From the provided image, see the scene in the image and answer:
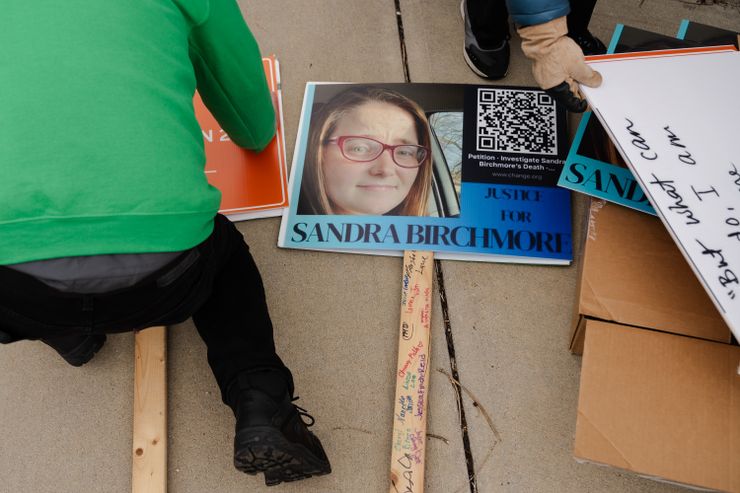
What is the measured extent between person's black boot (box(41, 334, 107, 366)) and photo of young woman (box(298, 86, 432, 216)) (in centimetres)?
44

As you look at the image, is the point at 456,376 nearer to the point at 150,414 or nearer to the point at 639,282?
the point at 639,282

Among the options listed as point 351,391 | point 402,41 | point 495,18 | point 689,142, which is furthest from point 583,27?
point 351,391

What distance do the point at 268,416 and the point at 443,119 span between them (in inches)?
26.8

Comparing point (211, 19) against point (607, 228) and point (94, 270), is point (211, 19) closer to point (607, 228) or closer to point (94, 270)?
point (94, 270)

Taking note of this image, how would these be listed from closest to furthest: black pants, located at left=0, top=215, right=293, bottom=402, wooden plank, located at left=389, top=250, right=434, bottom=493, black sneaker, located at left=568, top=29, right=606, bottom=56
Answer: black pants, located at left=0, top=215, right=293, bottom=402 < wooden plank, located at left=389, top=250, right=434, bottom=493 < black sneaker, located at left=568, top=29, right=606, bottom=56

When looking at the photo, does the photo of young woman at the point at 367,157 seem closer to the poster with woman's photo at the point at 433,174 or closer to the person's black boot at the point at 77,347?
the poster with woman's photo at the point at 433,174

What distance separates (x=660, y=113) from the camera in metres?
0.82

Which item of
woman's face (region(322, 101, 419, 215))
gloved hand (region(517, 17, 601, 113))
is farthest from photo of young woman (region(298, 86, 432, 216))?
gloved hand (region(517, 17, 601, 113))

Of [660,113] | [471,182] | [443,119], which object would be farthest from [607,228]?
[443,119]

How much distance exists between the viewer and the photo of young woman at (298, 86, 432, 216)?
1.12 meters

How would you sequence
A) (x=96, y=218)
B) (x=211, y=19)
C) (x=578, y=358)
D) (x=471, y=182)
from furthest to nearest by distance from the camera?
(x=471, y=182), (x=578, y=358), (x=211, y=19), (x=96, y=218)

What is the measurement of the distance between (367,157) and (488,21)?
1.23 ft

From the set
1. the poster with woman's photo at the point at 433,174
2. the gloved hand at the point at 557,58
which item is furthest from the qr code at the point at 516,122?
the gloved hand at the point at 557,58

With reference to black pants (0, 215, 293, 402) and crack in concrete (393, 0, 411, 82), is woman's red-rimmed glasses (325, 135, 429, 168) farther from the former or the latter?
black pants (0, 215, 293, 402)
